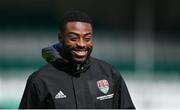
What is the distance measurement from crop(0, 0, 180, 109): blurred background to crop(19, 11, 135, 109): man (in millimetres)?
5918

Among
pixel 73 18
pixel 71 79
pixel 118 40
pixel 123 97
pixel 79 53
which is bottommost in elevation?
pixel 118 40

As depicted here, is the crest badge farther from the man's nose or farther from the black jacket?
the man's nose

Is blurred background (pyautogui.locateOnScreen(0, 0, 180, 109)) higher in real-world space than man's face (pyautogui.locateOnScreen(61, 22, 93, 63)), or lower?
lower

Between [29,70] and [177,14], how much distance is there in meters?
2.29

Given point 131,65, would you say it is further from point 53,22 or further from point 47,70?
point 47,70

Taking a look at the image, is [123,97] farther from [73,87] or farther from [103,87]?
[73,87]

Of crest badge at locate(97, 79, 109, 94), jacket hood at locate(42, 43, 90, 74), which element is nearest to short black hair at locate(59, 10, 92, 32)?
jacket hood at locate(42, 43, 90, 74)

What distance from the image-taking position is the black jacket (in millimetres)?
3084

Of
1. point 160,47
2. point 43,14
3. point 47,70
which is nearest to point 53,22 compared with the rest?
point 43,14

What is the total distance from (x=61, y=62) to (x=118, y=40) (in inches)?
265

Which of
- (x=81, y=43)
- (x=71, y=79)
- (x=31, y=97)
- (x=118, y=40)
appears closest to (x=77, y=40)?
(x=81, y=43)

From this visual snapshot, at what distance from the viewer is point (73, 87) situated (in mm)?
3113

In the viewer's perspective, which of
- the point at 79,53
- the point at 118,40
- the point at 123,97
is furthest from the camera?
the point at 118,40

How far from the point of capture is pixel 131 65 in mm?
9695
